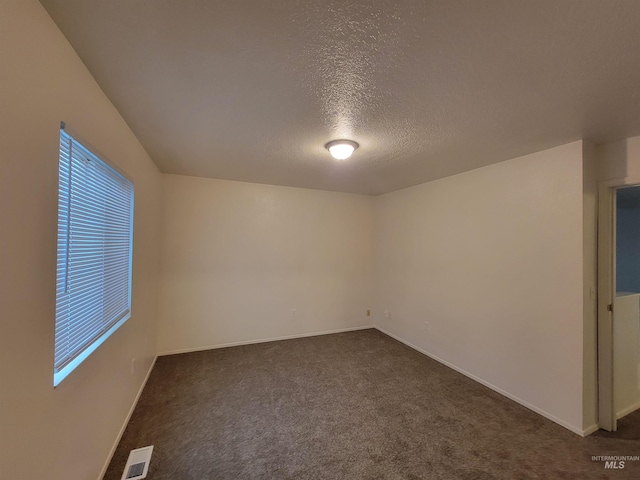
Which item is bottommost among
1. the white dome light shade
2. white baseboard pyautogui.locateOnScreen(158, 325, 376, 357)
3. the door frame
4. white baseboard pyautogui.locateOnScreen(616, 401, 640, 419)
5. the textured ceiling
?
white baseboard pyautogui.locateOnScreen(158, 325, 376, 357)

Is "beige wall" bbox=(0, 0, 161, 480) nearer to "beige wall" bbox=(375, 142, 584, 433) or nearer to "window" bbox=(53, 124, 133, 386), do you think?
"window" bbox=(53, 124, 133, 386)

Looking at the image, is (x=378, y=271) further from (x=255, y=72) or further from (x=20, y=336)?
(x=20, y=336)

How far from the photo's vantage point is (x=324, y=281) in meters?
4.38

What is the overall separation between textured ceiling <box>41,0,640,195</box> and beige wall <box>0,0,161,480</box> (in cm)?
19

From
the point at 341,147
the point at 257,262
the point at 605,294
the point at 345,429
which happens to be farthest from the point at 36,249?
the point at 605,294

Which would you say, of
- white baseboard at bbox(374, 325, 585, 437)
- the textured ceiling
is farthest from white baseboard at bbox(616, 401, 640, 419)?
the textured ceiling

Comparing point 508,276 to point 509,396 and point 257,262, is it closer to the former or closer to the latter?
point 509,396

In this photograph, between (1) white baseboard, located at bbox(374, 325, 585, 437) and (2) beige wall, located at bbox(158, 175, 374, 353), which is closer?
(1) white baseboard, located at bbox(374, 325, 585, 437)

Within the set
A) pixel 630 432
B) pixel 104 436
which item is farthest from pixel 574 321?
pixel 104 436

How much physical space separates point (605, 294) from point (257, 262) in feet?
12.6

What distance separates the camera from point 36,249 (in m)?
1.00

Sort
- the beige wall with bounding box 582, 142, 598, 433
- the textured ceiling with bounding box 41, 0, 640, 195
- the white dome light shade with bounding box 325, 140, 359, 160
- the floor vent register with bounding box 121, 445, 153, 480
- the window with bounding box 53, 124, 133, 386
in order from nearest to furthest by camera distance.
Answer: the textured ceiling with bounding box 41, 0, 640, 195, the window with bounding box 53, 124, 133, 386, the floor vent register with bounding box 121, 445, 153, 480, the beige wall with bounding box 582, 142, 598, 433, the white dome light shade with bounding box 325, 140, 359, 160

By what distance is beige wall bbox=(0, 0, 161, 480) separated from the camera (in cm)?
86

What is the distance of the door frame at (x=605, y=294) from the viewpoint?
211 centimetres
